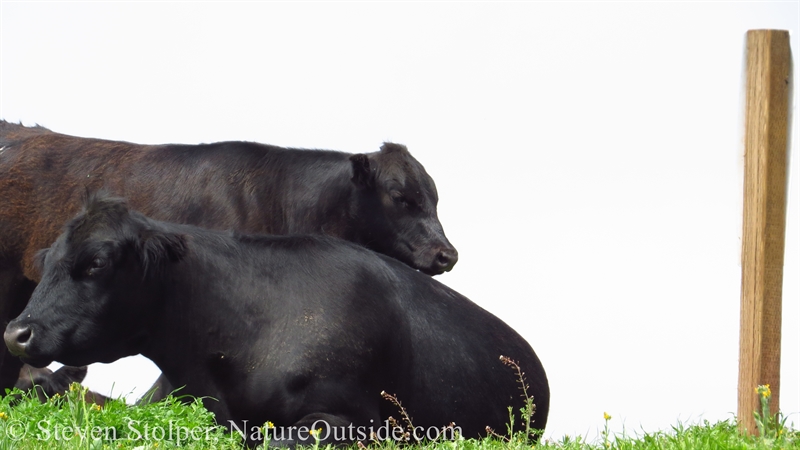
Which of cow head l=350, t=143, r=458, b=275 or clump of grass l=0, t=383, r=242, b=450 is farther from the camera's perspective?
cow head l=350, t=143, r=458, b=275

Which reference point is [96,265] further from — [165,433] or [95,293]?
[165,433]

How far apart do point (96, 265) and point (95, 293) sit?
0.62 ft

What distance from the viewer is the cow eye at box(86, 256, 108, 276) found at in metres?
7.54

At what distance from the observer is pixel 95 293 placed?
755 cm

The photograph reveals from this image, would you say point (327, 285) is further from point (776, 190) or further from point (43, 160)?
point (43, 160)

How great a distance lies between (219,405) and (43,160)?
206 inches

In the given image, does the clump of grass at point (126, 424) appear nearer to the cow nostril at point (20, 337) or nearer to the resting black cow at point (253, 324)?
the resting black cow at point (253, 324)

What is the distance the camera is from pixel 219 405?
25.5 ft

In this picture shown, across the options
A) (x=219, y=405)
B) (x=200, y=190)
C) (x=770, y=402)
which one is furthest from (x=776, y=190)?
(x=200, y=190)

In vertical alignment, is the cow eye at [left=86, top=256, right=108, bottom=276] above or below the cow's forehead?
below

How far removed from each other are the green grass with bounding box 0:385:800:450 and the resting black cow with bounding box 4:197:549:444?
26 cm

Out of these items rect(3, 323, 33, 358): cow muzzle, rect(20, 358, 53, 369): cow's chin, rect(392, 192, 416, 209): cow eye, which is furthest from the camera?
rect(392, 192, 416, 209): cow eye

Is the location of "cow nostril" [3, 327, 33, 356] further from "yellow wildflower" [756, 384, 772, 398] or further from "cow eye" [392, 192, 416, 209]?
"cow eye" [392, 192, 416, 209]

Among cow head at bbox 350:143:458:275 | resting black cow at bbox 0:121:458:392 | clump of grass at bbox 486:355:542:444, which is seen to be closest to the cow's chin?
clump of grass at bbox 486:355:542:444
